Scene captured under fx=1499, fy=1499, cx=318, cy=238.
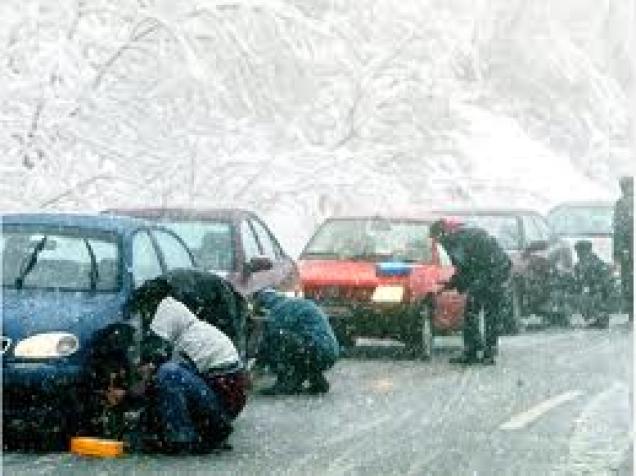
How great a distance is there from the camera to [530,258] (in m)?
18.5

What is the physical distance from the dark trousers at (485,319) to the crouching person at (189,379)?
215 inches

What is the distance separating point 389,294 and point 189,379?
590cm

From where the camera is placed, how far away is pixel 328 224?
15758 millimetres

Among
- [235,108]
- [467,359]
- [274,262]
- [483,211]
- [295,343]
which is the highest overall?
[235,108]

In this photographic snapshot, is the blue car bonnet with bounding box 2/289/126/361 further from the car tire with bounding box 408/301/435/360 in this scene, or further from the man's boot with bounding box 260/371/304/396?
the car tire with bounding box 408/301/435/360

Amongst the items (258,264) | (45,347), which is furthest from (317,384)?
(45,347)

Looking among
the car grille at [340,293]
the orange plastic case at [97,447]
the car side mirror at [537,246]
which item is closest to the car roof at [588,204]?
the car side mirror at [537,246]

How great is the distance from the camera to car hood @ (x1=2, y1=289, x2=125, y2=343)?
27.9ft

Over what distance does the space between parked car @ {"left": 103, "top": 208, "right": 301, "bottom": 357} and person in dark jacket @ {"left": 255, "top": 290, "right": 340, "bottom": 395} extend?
147mm

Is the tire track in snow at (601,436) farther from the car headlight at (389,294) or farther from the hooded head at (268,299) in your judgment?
the car headlight at (389,294)

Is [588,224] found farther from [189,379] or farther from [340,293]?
[189,379]

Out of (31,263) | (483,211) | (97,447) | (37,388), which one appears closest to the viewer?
(37,388)

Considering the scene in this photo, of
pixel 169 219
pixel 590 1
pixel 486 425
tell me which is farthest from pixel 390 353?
pixel 590 1

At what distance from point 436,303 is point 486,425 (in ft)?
15.5
